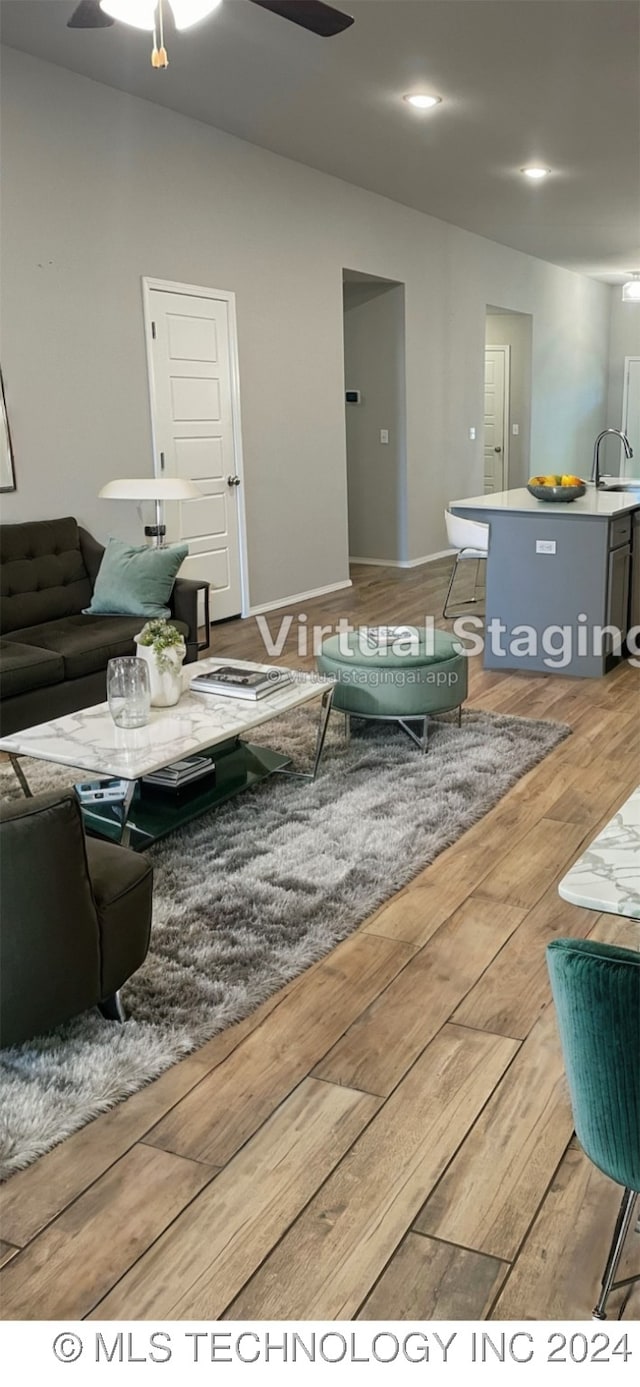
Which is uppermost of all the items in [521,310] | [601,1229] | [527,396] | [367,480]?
[521,310]

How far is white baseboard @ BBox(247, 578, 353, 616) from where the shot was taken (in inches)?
282

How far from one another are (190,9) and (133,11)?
0.53ft

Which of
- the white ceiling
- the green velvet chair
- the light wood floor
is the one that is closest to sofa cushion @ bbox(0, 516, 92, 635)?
the white ceiling

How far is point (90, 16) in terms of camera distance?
3150mm

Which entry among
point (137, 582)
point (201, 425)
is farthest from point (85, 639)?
point (201, 425)

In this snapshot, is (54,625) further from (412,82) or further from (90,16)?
(412,82)

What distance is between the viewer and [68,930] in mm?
2105

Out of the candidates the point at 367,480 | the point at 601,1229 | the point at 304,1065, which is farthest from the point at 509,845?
the point at 367,480

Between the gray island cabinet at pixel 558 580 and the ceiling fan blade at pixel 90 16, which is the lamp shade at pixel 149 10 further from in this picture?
the gray island cabinet at pixel 558 580

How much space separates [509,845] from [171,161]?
445 centimetres

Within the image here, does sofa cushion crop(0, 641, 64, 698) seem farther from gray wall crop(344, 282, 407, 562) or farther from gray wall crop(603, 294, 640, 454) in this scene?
gray wall crop(603, 294, 640, 454)

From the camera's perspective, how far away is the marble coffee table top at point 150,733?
3072 mm

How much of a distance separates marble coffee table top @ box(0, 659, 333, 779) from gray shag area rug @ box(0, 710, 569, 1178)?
0.35 m
